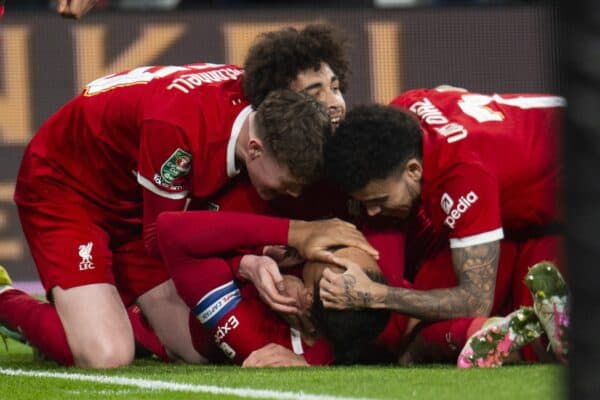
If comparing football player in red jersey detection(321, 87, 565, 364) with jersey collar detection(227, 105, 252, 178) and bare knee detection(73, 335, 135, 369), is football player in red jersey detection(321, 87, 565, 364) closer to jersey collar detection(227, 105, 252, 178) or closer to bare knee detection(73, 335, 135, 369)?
jersey collar detection(227, 105, 252, 178)

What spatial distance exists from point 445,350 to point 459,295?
260 mm

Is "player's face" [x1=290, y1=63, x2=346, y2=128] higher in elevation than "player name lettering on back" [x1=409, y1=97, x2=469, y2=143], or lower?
higher

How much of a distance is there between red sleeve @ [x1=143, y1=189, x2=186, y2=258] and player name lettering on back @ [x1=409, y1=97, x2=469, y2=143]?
89 cm

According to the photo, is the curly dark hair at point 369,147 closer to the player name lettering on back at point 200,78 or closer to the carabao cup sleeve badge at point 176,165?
the carabao cup sleeve badge at point 176,165

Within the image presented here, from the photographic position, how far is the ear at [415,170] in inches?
146

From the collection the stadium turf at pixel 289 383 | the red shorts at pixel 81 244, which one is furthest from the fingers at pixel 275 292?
the red shorts at pixel 81 244

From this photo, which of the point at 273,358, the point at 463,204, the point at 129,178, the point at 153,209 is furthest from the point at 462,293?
the point at 129,178

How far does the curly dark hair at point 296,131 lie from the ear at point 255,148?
0.02 meters

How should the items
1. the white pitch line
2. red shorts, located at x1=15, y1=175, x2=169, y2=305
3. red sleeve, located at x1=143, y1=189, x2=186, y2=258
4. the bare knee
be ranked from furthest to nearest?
red shorts, located at x1=15, y1=175, x2=169, y2=305, the bare knee, red sleeve, located at x1=143, y1=189, x2=186, y2=258, the white pitch line

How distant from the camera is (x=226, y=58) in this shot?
26.1 ft

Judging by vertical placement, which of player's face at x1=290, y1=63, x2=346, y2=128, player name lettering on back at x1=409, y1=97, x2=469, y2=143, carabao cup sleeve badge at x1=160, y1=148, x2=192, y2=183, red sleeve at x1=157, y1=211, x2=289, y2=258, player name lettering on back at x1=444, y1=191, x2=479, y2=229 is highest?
player's face at x1=290, y1=63, x2=346, y2=128

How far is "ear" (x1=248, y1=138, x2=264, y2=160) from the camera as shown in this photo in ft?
12.6

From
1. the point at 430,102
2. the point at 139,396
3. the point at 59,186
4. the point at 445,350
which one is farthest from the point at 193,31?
the point at 139,396

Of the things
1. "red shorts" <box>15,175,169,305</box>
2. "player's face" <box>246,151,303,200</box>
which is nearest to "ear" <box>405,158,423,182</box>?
"player's face" <box>246,151,303,200</box>
